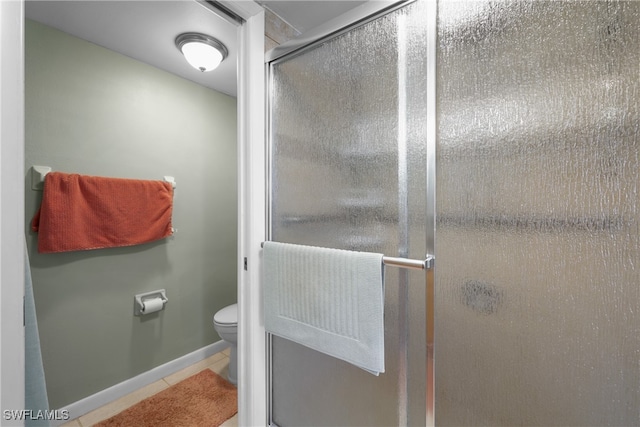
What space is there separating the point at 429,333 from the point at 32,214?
81.5 inches

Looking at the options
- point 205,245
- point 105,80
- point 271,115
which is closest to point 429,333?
point 271,115

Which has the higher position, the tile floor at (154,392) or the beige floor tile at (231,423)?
the tile floor at (154,392)

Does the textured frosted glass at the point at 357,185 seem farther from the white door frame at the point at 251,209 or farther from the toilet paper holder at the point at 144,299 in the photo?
the toilet paper holder at the point at 144,299

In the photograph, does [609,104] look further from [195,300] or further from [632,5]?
[195,300]

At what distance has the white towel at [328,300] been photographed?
3.02 ft

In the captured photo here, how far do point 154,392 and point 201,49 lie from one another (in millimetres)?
2255

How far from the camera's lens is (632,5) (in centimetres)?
62

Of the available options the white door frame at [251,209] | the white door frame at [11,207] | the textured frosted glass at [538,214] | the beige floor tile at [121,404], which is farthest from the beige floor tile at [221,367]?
the textured frosted glass at [538,214]

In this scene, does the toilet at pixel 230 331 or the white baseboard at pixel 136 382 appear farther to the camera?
the toilet at pixel 230 331

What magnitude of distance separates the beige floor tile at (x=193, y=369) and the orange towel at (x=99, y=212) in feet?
3.40

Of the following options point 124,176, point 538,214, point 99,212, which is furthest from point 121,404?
point 538,214

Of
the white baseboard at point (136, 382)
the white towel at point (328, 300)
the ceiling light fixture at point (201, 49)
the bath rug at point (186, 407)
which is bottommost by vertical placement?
the bath rug at point (186, 407)

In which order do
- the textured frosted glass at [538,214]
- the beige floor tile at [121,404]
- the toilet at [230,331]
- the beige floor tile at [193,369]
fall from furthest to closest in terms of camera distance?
1. the beige floor tile at [193,369]
2. the toilet at [230,331]
3. the beige floor tile at [121,404]
4. the textured frosted glass at [538,214]

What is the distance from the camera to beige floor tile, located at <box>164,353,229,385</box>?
1.92 m
